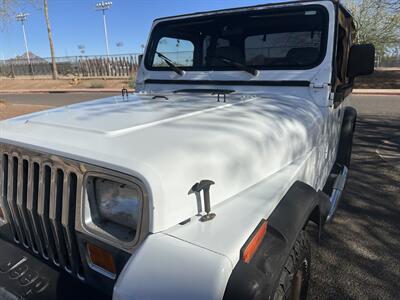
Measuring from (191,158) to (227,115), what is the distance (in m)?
0.67

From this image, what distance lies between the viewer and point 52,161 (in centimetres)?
158

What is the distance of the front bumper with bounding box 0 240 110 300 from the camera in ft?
5.12

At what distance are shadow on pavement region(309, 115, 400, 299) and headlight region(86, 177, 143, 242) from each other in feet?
5.24

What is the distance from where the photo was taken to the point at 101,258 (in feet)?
5.09

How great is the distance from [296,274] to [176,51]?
2457mm

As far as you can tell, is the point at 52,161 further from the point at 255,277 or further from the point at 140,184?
the point at 255,277

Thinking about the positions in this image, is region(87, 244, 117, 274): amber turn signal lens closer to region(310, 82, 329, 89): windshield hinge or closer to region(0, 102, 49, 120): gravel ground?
region(310, 82, 329, 89): windshield hinge

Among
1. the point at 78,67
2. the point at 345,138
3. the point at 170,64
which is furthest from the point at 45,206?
the point at 78,67

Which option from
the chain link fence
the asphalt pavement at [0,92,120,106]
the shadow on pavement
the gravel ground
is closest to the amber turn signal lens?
the shadow on pavement

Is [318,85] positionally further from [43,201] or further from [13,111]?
[13,111]

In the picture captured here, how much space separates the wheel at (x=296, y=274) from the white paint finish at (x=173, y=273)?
1.24ft

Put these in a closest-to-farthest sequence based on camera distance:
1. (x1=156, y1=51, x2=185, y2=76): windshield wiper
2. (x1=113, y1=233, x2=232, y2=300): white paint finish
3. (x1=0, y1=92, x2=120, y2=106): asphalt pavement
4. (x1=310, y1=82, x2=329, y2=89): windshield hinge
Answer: (x1=113, y1=233, x2=232, y2=300): white paint finish, (x1=310, y1=82, x2=329, y2=89): windshield hinge, (x1=156, y1=51, x2=185, y2=76): windshield wiper, (x1=0, y1=92, x2=120, y2=106): asphalt pavement

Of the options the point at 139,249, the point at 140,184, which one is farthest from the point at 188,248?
the point at 140,184

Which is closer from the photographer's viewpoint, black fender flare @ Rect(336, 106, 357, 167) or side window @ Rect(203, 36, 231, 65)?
side window @ Rect(203, 36, 231, 65)
